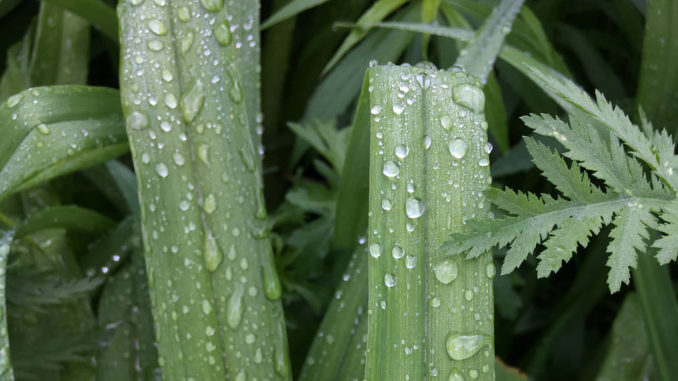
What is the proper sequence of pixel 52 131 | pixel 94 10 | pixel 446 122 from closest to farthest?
pixel 446 122 → pixel 52 131 → pixel 94 10

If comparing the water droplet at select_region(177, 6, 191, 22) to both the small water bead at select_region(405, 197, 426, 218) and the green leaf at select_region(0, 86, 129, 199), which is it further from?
the small water bead at select_region(405, 197, 426, 218)

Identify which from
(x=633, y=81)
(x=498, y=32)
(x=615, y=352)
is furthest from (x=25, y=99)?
(x=633, y=81)

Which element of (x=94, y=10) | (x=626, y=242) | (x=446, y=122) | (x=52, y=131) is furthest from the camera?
(x=94, y=10)

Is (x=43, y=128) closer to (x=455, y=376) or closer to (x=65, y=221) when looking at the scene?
(x=65, y=221)

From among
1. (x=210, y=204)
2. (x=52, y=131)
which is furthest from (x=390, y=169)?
(x=52, y=131)

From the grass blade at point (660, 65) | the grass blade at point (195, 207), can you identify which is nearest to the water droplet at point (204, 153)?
the grass blade at point (195, 207)

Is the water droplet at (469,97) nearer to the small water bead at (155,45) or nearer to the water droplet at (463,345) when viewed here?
the water droplet at (463,345)
